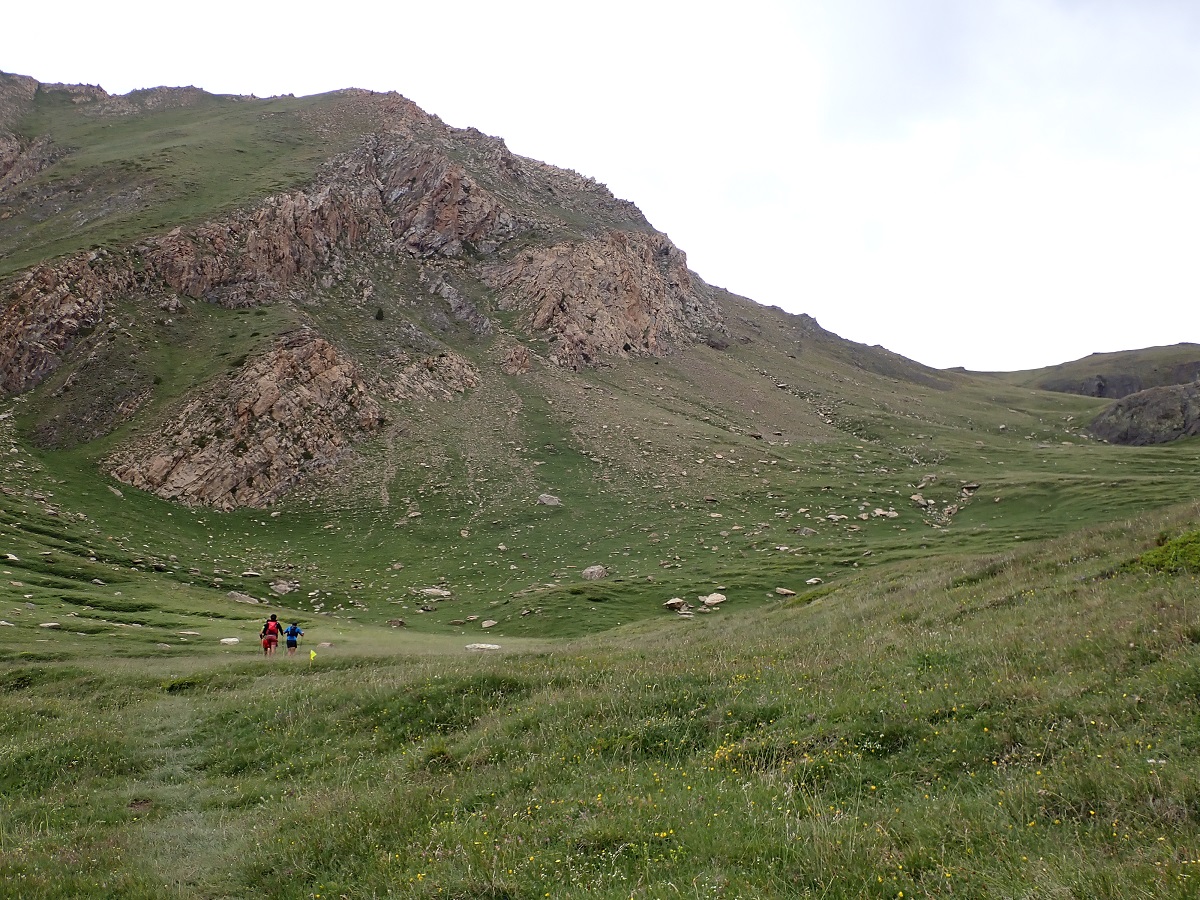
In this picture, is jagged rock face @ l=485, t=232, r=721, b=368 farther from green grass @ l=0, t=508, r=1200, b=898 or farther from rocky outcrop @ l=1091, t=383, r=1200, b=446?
green grass @ l=0, t=508, r=1200, b=898

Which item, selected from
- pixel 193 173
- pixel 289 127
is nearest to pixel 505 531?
pixel 193 173

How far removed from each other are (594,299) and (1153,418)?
9255cm

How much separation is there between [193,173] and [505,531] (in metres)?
79.6

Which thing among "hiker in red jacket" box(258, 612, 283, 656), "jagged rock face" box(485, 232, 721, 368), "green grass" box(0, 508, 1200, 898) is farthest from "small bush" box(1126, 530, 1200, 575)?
"jagged rock face" box(485, 232, 721, 368)

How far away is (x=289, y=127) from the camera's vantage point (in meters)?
121

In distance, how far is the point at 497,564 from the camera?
2007 inches

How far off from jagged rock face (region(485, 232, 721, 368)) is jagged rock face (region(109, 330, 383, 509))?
112ft

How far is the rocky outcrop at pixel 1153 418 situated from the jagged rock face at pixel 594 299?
73.7 metres

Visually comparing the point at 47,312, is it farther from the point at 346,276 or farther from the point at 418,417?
the point at 418,417

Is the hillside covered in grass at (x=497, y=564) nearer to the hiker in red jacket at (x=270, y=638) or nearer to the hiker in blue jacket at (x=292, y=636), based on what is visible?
the hiker in blue jacket at (x=292, y=636)

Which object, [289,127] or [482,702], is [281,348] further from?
[289,127]

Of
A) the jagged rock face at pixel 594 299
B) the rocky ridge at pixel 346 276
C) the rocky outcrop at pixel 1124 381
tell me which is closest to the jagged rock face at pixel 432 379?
the rocky ridge at pixel 346 276

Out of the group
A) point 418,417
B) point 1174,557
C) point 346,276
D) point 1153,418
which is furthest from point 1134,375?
point 1174,557

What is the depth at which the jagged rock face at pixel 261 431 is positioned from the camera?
56.1m
